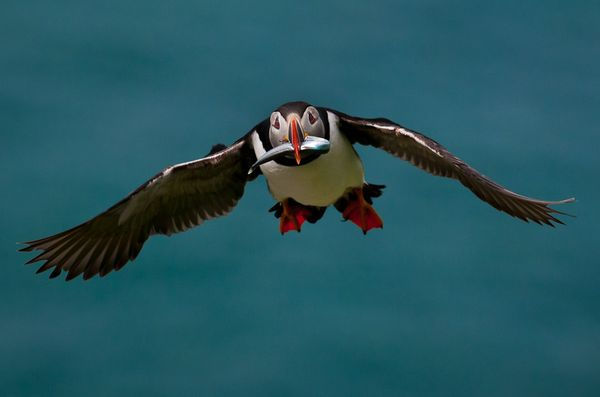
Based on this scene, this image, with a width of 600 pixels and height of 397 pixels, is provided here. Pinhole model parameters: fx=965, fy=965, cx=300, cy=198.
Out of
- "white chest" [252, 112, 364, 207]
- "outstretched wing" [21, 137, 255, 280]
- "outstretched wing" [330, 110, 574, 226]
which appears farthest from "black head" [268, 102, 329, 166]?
"outstretched wing" [21, 137, 255, 280]

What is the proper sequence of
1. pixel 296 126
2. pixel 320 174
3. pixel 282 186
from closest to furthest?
pixel 296 126
pixel 320 174
pixel 282 186

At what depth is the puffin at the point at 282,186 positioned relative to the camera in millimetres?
14578

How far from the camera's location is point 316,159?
14.7 meters

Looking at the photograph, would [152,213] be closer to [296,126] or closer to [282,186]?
[282,186]

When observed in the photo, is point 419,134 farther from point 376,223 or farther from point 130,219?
point 130,219

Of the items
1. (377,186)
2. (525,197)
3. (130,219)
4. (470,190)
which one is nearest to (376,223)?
(377,186)

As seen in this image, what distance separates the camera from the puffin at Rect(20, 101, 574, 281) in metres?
14.6

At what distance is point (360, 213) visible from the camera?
16531 millimetres

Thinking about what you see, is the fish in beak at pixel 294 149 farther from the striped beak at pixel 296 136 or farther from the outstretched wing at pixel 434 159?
the outstretched wing at pixel 434 159

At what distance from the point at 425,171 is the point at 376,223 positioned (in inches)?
53.6

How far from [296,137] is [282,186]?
1492mm

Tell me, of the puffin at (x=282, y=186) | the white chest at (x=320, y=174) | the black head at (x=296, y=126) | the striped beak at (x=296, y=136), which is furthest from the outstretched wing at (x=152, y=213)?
the striped beak at (x=296, y=136)

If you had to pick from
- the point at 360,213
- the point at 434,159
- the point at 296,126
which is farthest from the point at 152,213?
the point at 434,159

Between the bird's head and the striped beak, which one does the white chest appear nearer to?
the bird's head
